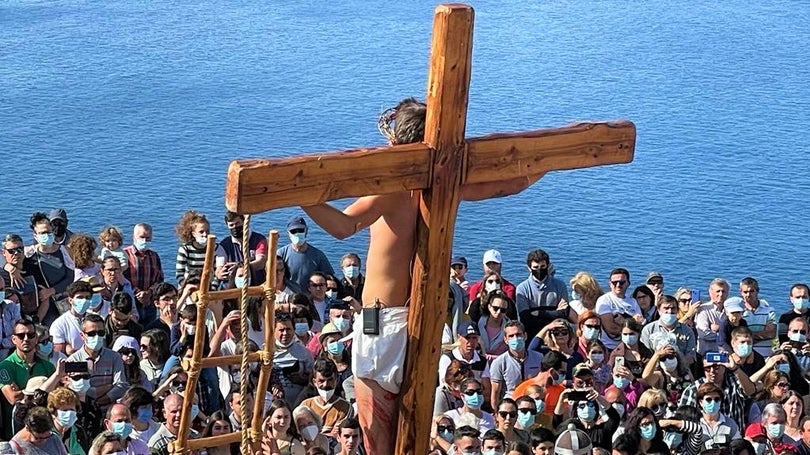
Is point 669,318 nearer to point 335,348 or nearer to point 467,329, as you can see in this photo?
point 467,329

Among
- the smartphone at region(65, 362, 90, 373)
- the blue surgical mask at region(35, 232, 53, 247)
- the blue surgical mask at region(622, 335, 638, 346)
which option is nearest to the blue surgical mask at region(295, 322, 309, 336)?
the smartphone at region(65, 362, 90, 373)

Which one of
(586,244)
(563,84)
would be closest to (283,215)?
(586,244)

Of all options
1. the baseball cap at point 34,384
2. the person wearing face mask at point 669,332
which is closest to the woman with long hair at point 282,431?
the baseball cap at point 34,384

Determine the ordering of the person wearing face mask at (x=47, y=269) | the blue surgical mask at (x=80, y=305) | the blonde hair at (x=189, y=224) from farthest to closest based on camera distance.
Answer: the blonde hair at (x=189, y=224) < the person wearing face mask at (x=47, y=269) < the blue surgical mask at (x=80, y=305)

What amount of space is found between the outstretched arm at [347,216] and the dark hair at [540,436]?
175 inches

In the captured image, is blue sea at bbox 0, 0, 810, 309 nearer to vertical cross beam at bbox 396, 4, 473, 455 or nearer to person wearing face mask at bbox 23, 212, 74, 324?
person wearing face mask at bbox 23, 212, 74, 324

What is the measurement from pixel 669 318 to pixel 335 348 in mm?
2802

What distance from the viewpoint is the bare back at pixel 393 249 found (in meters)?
5.48

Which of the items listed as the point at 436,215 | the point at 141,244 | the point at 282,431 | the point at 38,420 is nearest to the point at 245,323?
the point at 436,215

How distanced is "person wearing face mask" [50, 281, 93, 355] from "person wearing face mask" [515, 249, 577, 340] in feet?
11.7

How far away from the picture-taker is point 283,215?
73.6 feet

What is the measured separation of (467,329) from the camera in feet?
37.6

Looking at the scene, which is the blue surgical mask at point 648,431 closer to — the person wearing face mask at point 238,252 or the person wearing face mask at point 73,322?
the person wearing face mask at point 238,252

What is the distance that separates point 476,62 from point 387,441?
29.2 meters
